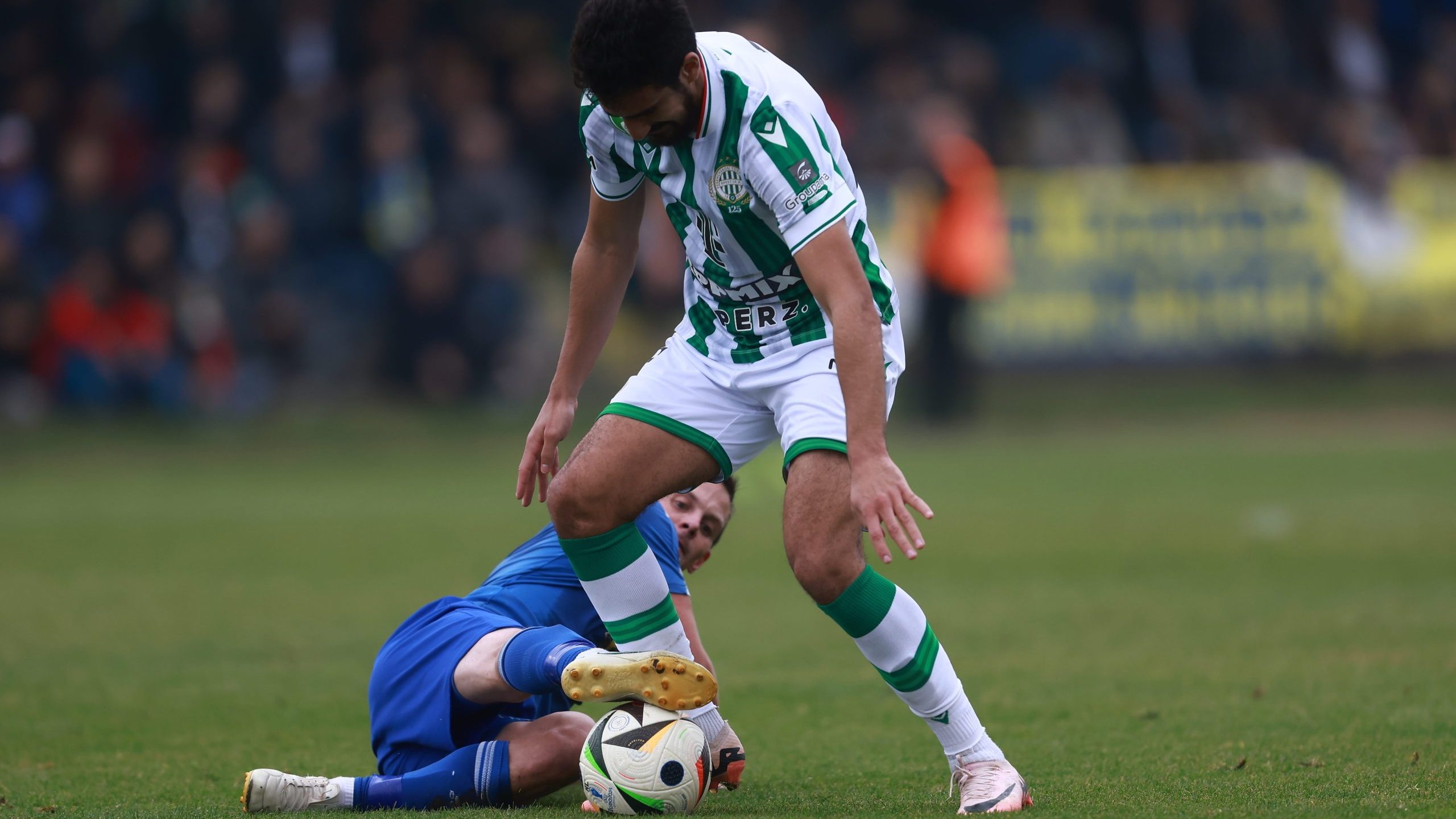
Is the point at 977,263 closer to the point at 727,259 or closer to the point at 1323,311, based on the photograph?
the point at 1323,311


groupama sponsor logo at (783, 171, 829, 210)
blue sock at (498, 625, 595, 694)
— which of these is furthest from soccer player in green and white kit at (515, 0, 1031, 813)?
blue sock at (498, 625, 595, 694)

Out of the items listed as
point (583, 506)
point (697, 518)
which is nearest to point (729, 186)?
point (583, 506)

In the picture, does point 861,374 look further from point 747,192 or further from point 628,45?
point 628,45

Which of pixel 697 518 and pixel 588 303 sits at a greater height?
pixel 588 303

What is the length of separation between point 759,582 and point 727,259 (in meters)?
5.12

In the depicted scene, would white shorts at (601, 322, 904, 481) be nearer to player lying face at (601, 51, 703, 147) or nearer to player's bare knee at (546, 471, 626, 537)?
player's bare knee at (546, 471, 626, 537)

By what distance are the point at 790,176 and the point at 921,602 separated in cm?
460

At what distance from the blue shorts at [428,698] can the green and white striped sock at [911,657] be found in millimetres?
819

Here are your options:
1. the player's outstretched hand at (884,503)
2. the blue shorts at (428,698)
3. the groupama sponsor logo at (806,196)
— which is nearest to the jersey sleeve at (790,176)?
the groupama sponsor logo at (806,196)

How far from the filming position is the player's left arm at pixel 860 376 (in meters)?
3.97

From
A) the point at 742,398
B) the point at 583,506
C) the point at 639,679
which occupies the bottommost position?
the point at 639,679

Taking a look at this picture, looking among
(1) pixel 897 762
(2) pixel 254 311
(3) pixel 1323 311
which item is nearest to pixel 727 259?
(1) pixel 897 762

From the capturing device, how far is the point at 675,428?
14.6 feet

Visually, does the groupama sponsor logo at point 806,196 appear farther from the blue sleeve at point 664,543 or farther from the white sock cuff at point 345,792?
the white sock cuff at point 345,792
